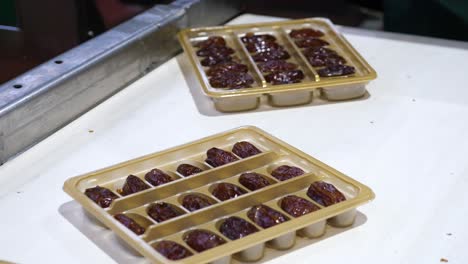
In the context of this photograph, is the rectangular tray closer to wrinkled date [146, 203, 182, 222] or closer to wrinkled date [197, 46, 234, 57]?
wrinkled date [197, 46, 234, 57]

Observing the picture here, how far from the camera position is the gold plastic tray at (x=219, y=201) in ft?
3.03

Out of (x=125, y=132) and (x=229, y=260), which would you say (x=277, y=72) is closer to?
(x=125, y=132)

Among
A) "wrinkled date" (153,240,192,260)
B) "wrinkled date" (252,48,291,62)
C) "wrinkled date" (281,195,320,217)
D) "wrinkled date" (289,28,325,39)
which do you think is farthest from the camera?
"wrinkled date" (289,28,325,39)

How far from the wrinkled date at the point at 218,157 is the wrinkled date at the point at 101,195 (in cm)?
17

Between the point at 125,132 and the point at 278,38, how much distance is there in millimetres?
486

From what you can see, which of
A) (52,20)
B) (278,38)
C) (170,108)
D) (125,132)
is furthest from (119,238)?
(52,20)

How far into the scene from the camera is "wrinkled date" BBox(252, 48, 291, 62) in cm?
149

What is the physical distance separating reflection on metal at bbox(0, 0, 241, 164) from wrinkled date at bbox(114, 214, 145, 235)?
28cm

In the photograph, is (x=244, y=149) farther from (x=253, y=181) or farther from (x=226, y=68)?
(x=226, y=68)

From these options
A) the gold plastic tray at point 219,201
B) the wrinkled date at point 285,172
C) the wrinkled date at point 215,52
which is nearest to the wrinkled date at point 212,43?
the wrinkled date at point 215,52

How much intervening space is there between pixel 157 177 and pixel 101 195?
9 centimetres

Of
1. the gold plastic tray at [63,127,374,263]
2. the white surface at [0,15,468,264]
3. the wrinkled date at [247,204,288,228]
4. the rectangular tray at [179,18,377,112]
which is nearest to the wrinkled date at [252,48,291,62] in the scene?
the rectangular tray at [179,18,377,112]

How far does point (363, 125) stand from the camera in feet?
4.38

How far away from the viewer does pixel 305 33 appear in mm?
1610
